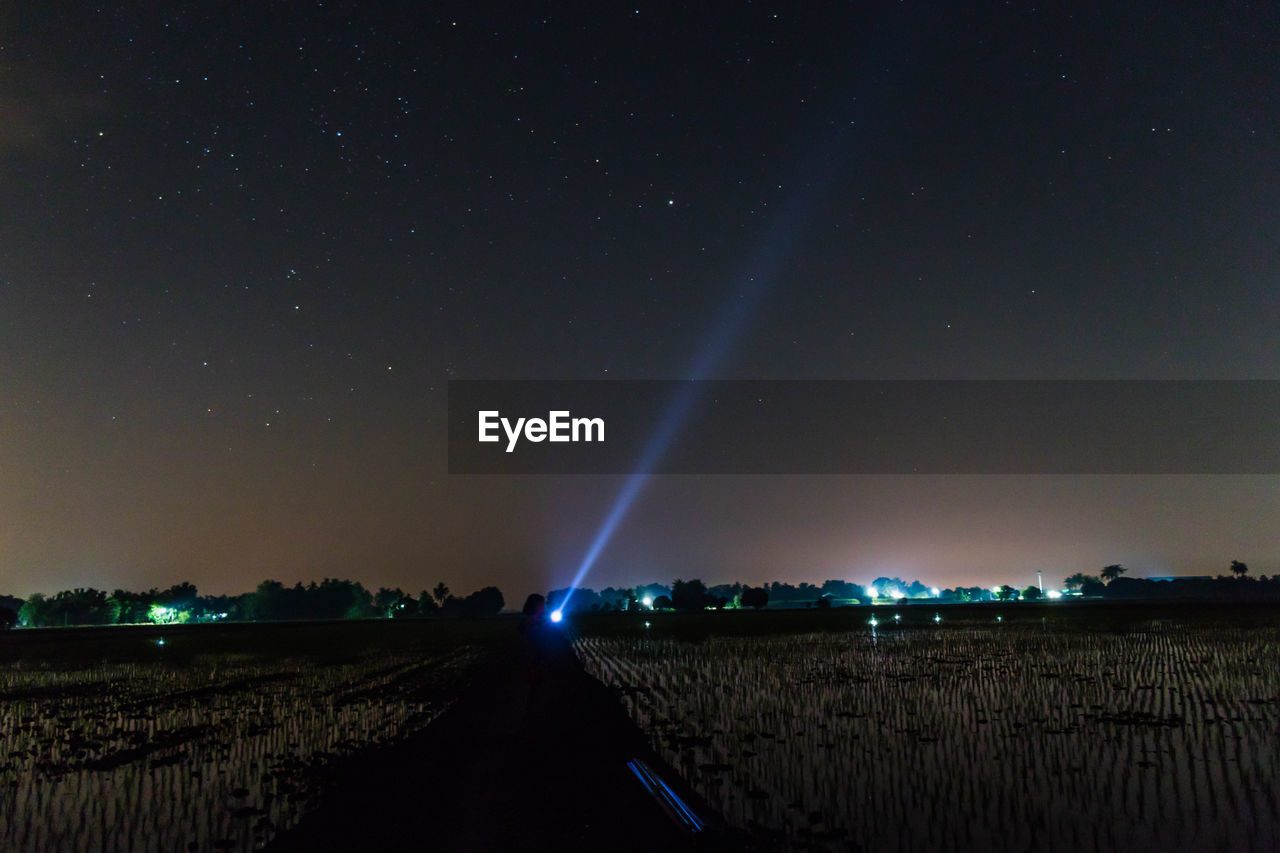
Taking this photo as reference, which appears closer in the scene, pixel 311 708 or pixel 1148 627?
pixel 311 708

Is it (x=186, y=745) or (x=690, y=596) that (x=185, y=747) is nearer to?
(x=186, y=745)

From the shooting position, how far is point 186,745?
15.0 metres

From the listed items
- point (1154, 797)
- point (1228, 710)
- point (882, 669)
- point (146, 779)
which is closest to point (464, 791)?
point (146, 779)

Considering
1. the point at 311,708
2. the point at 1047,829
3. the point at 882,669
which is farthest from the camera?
the point at 882,669

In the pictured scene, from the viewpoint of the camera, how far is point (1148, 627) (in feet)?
152

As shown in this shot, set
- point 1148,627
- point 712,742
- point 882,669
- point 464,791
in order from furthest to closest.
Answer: point 1148,627 → point 882,669 → point 712,742 → point 464,791

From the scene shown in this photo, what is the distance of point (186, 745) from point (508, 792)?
336 inches

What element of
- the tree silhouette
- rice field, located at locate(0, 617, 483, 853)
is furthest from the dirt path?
the tree silhouette

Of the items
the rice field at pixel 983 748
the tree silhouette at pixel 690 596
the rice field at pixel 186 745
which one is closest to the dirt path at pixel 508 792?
the rice field at pixel 186 745

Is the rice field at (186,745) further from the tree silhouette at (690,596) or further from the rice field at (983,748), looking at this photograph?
the tree silhouette at (690,596)

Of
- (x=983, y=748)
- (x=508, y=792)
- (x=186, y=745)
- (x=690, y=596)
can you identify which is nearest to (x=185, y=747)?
(x=186, y=745)

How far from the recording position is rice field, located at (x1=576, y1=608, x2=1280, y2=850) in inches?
355

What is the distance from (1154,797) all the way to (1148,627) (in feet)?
144

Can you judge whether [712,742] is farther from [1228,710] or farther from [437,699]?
[1228,710]
